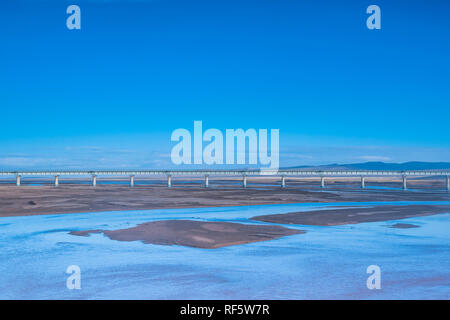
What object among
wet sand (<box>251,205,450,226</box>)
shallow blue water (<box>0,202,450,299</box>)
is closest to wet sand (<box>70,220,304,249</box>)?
shallow blue water (<box>0,202,450,299</box>)

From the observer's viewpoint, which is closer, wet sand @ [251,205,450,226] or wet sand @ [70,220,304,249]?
wet sand @ [70,220,304,249]

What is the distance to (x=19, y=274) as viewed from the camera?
10.9 metres

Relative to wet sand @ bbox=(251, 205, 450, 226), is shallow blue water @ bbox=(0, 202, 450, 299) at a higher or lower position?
higher

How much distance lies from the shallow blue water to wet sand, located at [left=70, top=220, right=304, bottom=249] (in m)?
0.76

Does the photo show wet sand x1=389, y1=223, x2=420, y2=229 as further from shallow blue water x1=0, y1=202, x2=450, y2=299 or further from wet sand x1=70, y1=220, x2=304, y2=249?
wet sand x1=70, y1=220, x2=304, y2=249

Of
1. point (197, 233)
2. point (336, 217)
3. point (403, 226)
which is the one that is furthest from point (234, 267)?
point (336, 217)

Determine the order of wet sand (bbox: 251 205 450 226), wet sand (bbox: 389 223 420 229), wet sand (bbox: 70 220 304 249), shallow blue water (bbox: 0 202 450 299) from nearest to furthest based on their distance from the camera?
shallow blue water (bbox: 0 202 450 299), wet sand (bbox: 70 220 304 249), wet sand (bbox: 389 223 420 229), wet sand (bbox: 251 205 450 226)

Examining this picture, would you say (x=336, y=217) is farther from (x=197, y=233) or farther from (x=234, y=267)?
(x=234, y=267)

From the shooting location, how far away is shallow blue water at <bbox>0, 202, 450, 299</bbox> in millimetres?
9461

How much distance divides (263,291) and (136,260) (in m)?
4.84

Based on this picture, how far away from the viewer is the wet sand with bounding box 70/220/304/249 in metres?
15.8

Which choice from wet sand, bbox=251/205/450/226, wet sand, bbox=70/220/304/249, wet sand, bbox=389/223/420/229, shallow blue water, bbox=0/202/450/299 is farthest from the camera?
wet sand, bbox=251/205/450/226

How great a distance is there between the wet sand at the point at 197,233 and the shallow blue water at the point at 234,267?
0.76 m
